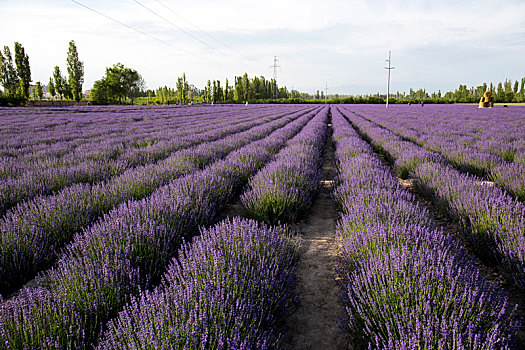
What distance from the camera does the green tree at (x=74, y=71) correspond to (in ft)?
159

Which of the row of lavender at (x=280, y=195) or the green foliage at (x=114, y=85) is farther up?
the green foliage at (x=114, y=85)

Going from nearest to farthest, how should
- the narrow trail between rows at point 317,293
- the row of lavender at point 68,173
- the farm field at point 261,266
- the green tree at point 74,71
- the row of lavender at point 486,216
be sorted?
the farm field at point 261,266
the narrow trail between rows at point 317,293
the row of lavender at point 486,216
the row of lavender at point 68,173
the green tree at point 74,71

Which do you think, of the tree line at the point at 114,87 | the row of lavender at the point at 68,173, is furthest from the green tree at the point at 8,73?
the row of lavender at the point at 68,173

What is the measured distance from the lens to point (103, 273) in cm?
171

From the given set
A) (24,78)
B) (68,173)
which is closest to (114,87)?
(24,78)

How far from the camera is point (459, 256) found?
74.9 inches

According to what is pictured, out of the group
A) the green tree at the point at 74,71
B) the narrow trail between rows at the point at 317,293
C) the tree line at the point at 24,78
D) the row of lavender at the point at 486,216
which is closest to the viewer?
the narrow trail between rows at the point at 317,293

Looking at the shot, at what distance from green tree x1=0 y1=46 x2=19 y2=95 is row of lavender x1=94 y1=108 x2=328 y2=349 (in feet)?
182

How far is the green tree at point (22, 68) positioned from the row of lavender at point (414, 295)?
54.4 m

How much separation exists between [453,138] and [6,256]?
9588mm

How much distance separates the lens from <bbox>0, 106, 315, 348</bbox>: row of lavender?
131 centimetres

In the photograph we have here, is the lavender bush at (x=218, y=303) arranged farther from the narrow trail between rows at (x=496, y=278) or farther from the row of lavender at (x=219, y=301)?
the narrow trail between rows at (x=496, y=278)

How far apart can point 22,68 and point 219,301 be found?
5655 centimetres

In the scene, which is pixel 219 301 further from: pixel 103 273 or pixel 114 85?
pixel 114 85
